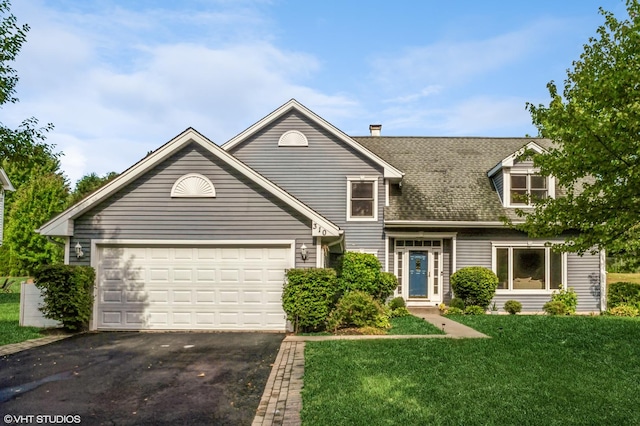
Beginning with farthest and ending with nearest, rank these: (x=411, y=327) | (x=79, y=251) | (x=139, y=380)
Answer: (x=411, y=327), (x=79, y=251), (x=139, y=380)

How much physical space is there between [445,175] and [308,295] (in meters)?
10.2

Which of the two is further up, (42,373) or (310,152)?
(310,152)

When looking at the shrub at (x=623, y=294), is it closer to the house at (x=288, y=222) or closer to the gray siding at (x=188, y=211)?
the house at (x=288, y=222)

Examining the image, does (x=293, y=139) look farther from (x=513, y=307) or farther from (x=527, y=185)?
(x=513, y=307)

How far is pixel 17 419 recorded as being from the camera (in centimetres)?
529

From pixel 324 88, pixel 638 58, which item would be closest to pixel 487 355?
pixel 638 58

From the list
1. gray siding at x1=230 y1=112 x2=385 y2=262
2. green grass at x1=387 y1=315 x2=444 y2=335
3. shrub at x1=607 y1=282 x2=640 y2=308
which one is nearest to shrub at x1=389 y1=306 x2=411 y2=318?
green grass at x1=387 y1=315 x2=444 y2=335

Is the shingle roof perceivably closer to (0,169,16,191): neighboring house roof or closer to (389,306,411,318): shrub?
(389,306,411,318): shrub

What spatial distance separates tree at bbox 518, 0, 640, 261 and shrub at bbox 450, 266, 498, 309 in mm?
Answer: 6710

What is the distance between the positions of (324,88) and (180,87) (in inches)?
231

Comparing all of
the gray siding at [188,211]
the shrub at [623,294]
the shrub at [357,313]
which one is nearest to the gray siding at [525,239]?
the shrub at [623,294]

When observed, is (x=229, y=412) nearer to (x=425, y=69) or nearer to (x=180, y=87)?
(x=425, y=69)

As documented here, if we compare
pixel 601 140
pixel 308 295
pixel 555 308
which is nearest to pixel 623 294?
pixel 555 308

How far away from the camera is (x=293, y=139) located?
17516mm
